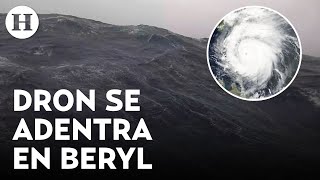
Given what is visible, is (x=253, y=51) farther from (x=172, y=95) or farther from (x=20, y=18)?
(x=20, y=18)

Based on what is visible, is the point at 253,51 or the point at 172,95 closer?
the point at 253,51

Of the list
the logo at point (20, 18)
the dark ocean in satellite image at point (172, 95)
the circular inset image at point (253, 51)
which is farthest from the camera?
the dark ocean in satellite image at point (172, 95)

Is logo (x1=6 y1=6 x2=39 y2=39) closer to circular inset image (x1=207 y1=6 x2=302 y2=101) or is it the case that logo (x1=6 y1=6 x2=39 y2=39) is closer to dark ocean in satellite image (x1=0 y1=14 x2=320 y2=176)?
dark ocean in satellite image (x1=0 y1=14 x2=320 y2=176)

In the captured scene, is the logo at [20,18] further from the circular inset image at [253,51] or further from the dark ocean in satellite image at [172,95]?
the circular inset image at [253,51]

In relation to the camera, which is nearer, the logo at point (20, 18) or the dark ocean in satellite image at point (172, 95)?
the logo at point (20, 18)

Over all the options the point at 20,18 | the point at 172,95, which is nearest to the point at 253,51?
the point at 172,95

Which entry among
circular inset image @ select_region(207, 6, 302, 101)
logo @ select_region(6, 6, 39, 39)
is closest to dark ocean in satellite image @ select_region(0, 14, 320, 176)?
circular inset image @ select_region(207, 6, 302, 101)

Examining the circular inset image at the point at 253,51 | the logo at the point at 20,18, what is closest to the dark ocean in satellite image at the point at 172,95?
the circular inset image at the point at 253,51
